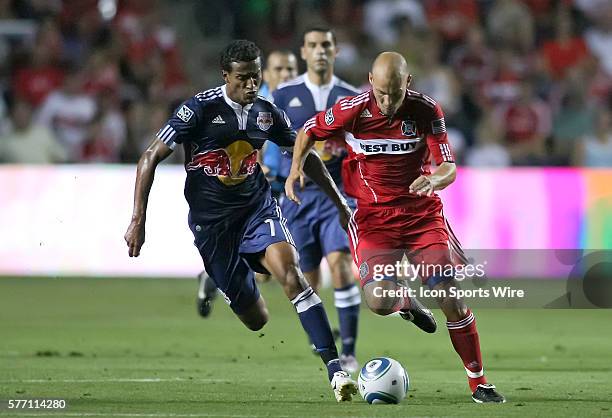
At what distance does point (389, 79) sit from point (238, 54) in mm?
1095

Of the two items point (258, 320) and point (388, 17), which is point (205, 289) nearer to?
point (258, 320)

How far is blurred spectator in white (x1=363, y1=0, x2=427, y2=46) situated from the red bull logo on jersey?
1169 cm

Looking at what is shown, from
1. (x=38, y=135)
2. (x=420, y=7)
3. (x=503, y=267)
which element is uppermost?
(x=420, y=7)

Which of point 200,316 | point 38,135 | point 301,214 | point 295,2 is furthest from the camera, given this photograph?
point 295,2

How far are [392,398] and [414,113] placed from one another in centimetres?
188

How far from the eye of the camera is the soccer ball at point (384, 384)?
8266 millimetres

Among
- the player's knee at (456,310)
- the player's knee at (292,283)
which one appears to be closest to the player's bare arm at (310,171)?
the player's knee at (292,283)

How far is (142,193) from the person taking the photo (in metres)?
8.58

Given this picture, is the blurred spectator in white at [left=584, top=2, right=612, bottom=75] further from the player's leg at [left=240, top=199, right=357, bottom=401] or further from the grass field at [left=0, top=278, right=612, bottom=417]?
the player's leg at [left=240, top=199, right=357, bottom=401]

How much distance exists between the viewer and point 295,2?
823 inches

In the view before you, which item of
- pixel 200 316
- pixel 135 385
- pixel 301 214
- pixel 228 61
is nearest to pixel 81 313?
pixel 200 316

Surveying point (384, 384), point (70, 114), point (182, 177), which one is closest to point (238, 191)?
point (384, 384)

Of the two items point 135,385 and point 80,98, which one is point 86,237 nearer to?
point 80,98

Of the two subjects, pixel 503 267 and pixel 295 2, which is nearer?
pixel 503 267
